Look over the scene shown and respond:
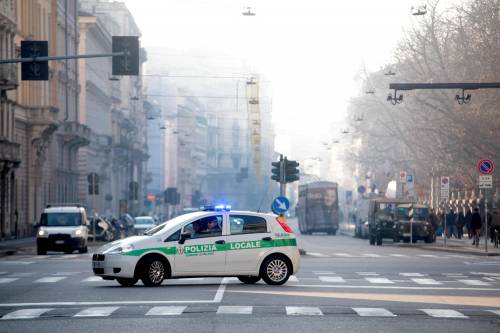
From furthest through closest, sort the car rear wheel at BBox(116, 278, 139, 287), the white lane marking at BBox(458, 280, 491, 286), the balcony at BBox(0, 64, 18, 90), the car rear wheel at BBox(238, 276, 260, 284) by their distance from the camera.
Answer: the balcony at BBox(0, 64, 18, 90) < the white lane marking at BBox(458, 280, 491, 286) < the car rear wheel at BBox(238, 276, 260, 284) < the car rear wheel at BBox(116, 278, 139, 287)

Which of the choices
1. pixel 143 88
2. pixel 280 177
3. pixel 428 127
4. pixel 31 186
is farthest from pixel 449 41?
pixel 143 88

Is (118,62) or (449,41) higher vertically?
(449,41)

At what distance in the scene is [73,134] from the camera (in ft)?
282

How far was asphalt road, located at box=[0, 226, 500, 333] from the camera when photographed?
687 inches

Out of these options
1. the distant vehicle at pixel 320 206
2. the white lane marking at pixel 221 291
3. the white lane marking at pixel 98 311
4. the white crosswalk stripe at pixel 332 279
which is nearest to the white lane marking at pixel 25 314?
the white lane marking at pixel 98 311

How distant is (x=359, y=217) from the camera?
86500mm

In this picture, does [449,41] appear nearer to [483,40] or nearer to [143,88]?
[483,40]

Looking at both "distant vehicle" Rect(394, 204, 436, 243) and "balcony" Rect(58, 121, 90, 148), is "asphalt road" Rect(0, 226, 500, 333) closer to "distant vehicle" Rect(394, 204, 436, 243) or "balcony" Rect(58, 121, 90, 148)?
"distant vehicle" Rect(394, 204, 436, 243)

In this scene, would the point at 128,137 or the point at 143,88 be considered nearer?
the point at 128,137

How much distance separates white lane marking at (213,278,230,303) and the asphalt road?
0.02 meters

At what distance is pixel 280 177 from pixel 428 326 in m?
28.9

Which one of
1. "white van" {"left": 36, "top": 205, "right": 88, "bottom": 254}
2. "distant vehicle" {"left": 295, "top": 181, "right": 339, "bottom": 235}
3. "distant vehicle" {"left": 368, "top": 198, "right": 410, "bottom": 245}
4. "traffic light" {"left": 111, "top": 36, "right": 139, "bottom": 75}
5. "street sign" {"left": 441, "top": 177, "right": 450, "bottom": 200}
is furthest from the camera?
"distant vehicle" {"left": 295, "top": 181, "right": 339, "bottom": 235}

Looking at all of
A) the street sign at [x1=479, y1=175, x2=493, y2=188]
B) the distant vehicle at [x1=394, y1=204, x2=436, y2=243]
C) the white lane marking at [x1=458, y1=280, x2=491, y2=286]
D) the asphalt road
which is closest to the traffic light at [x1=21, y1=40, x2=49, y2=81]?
the asphalt road

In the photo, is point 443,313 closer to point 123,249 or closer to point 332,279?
point 123,249
